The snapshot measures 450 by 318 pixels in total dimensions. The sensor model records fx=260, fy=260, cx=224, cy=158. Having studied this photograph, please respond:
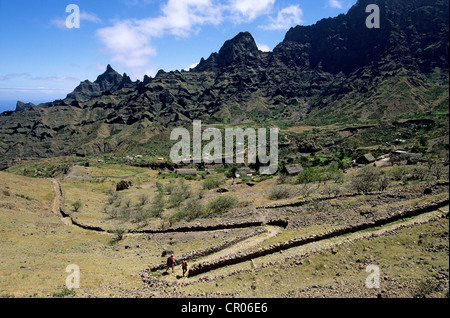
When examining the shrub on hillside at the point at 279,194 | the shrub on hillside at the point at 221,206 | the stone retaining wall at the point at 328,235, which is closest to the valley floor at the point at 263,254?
the stone retaining wall at the point at 328,235

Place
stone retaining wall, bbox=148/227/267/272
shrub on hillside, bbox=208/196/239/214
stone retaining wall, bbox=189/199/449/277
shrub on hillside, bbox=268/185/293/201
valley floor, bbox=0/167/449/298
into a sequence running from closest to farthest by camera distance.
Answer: valley floor, bbox=0/167/449/298 → stone retaining wall, bbox=189/199/449/277 → stone retaining wall, bbox=148/227/267/272 → shrub on hillside, bbox=208/196/239/214 → shrub on hillside, bbox=268/185/293/201

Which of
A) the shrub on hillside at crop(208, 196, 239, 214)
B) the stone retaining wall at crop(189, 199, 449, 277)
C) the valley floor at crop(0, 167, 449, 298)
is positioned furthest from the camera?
the shrub on hillside at crop(208, 196, 239, 214)

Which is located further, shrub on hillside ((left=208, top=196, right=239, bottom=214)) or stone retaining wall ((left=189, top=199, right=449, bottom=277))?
shrub on hillside ((left=208, top=196, right=239, bottom=214))

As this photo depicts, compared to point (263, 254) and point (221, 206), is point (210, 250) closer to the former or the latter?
point (263, 254)

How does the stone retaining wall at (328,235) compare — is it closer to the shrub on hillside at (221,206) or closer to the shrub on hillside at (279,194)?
the shrub on hillside at (221,206)

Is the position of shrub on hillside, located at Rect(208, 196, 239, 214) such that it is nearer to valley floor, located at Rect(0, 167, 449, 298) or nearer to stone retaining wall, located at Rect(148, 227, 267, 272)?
valley floor, located at Rect(0, 167, 449, 298)

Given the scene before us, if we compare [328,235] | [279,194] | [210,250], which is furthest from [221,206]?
[328,235]

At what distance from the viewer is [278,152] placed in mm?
121250

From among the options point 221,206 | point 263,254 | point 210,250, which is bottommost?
point 210,250

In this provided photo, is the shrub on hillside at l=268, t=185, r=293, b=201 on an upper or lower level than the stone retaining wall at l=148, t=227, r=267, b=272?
upper

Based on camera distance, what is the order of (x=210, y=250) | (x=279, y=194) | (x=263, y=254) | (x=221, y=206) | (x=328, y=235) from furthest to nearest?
(x=279, y=194) < (x=221, y=206) < (x=210, y=250) < (x=328, y=235) < (x=263, y=254)

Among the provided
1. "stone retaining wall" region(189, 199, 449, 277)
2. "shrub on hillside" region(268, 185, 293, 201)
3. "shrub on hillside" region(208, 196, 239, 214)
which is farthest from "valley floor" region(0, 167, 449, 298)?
"shrub on hillside" region(268, 185, 293, 201)

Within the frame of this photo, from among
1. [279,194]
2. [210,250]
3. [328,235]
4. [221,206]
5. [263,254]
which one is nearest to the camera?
→ [263,254]

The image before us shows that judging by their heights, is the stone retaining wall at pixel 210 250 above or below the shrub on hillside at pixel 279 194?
below
